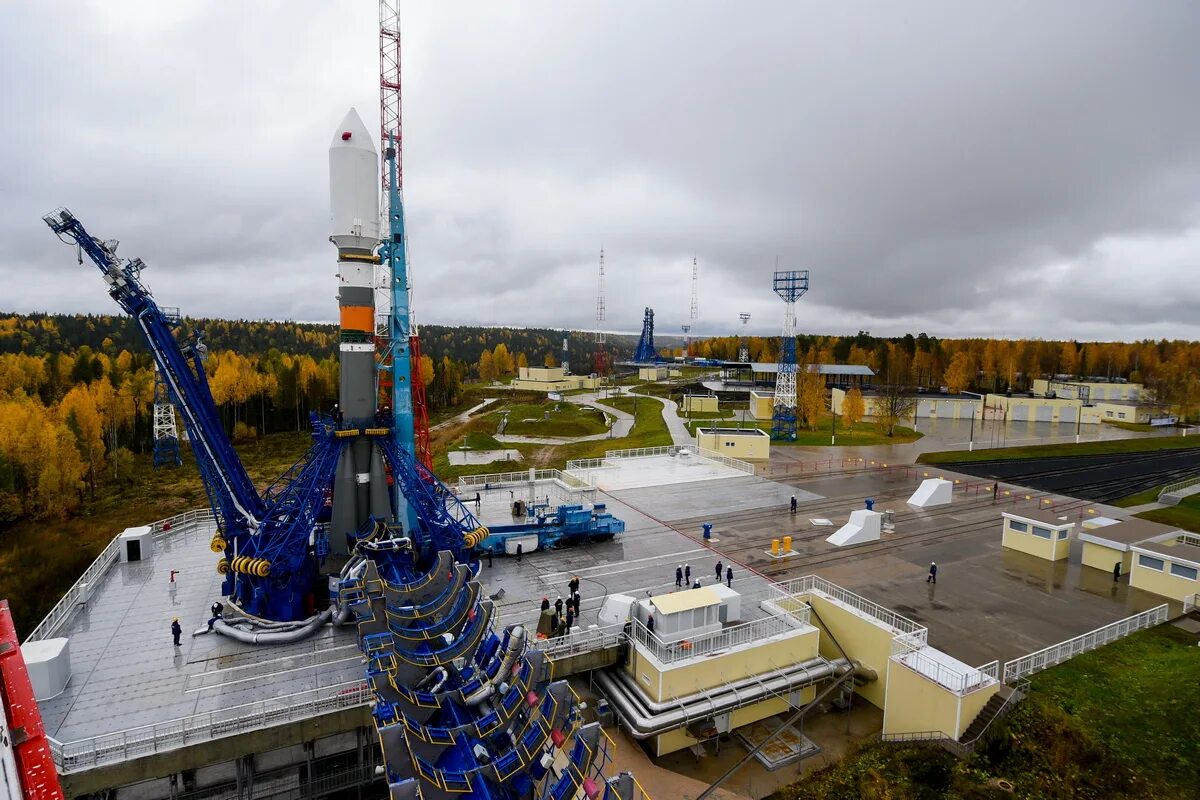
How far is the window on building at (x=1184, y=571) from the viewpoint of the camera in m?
22.3

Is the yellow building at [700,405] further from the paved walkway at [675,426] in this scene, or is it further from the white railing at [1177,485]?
the white railing at [1177,485]

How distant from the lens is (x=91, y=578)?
21625 millimetres

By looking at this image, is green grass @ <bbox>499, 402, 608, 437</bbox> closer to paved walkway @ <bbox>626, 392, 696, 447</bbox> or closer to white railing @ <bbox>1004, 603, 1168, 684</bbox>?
paved walkway @ <bbox>626, 392, 696, 447</bbox>

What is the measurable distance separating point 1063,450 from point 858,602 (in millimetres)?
46670

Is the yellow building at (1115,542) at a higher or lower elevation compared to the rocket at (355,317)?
lower

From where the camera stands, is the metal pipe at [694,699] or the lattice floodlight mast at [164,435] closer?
the metal pipe at [694,699]

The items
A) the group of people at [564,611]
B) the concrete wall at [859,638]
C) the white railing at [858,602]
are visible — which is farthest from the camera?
the concrete wall at [859,638]

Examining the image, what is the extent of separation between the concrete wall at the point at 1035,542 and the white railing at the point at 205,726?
28995 millimetres

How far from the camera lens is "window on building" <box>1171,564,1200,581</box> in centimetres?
2232

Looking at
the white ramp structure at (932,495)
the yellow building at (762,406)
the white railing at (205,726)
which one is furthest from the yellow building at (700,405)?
the white railing at (205,726)

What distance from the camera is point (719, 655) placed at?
1789 cm

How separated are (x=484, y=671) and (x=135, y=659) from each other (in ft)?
36.1

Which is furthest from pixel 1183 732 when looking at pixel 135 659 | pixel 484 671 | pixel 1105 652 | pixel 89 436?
pixel 89 436

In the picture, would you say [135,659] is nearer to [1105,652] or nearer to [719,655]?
[719,655]
